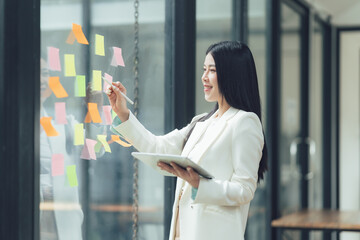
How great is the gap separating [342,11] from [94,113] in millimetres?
4743

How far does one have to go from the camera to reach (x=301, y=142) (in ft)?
17.3

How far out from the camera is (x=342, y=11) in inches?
248

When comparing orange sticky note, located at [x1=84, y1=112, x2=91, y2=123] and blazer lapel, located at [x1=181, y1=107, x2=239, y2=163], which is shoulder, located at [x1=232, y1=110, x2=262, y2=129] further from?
orange sticky note, located at [x1=84, y1=112, x2=91, y2=123]

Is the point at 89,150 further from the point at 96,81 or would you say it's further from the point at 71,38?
the point at 71,38

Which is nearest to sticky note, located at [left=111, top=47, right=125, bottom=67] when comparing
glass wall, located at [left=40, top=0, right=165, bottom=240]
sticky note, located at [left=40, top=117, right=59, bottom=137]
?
glass wall, located at [left=40, top=0, right=165, bottom=240]

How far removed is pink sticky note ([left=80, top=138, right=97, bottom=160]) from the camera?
1.99 meters

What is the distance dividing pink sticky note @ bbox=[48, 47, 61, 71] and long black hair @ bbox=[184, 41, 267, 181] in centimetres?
48

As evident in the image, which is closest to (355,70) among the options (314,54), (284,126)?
(314,54)

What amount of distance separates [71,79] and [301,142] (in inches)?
143

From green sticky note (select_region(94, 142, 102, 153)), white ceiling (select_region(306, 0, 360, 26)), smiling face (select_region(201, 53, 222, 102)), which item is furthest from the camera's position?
white ceiling (select_region(306, 0, 360, 26))

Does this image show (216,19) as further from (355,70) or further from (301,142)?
(355,70)

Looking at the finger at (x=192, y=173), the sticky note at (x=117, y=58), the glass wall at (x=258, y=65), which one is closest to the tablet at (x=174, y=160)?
the finger at (x=192, y=173)

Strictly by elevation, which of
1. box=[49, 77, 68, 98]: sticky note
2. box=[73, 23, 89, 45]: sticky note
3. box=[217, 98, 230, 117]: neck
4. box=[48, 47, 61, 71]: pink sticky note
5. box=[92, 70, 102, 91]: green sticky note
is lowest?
box=[217, 98, 230, 117]: neck

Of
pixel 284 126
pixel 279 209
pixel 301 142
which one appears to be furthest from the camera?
pixel 301 142
